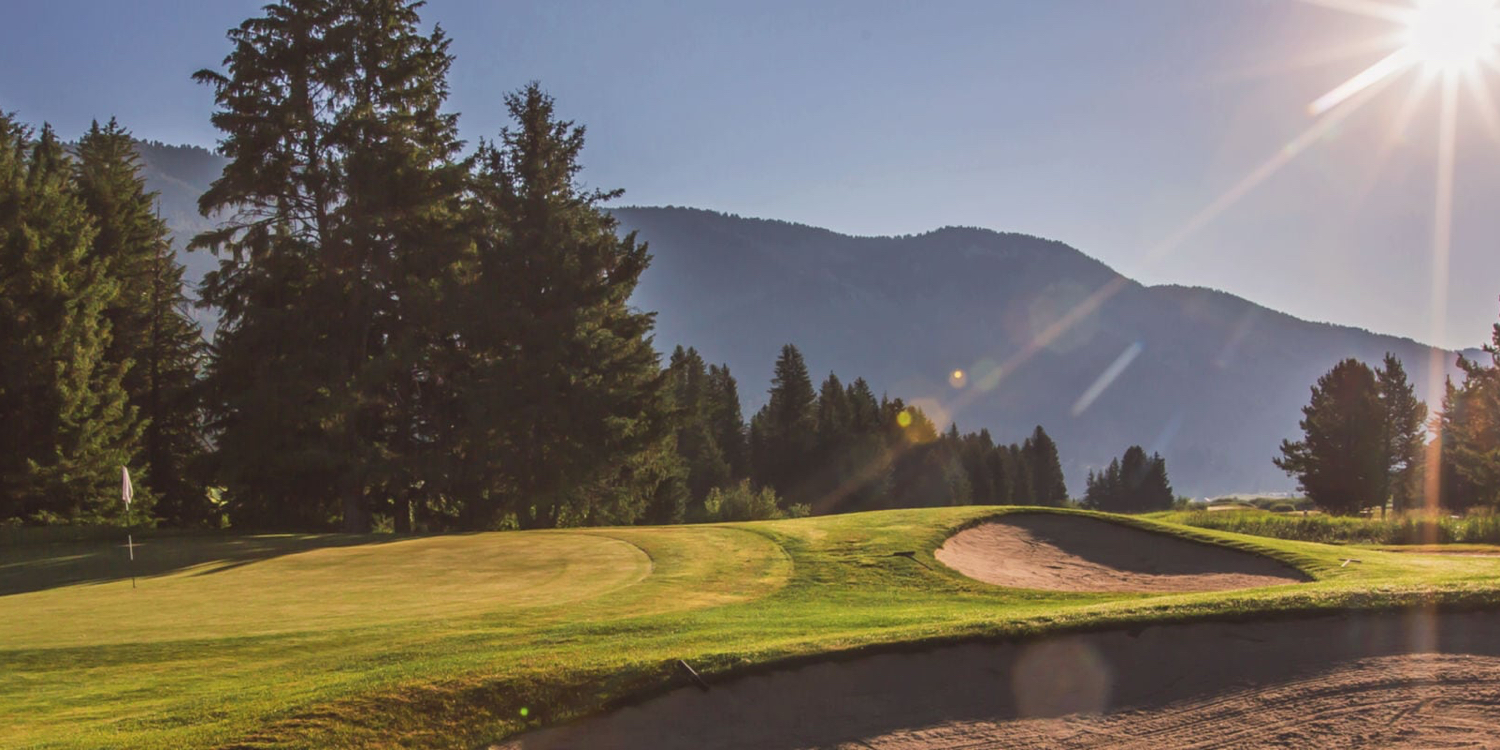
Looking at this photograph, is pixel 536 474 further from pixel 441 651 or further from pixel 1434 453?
pixel 1434 453

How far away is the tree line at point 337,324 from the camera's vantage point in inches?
1229

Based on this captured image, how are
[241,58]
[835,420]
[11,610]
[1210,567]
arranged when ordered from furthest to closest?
[835,420]
[241,58]
[1210,567]
[11,610]

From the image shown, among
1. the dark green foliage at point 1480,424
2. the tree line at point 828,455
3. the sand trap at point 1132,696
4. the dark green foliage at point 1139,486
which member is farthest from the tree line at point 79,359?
the dark green foliage at point 1139,486

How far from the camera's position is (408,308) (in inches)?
1286

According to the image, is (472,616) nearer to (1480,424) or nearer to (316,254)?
(316,254)

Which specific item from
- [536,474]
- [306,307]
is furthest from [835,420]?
[306,307]

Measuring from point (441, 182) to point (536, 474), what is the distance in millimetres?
Result: 11638

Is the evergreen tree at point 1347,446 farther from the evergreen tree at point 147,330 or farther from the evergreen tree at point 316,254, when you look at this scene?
the evergreen tree at point 147,330

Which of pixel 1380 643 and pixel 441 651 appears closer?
pixel 1380 643

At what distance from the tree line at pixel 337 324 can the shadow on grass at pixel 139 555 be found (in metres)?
8.90

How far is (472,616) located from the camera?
1255 cm

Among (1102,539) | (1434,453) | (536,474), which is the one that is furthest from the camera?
(1434,453)

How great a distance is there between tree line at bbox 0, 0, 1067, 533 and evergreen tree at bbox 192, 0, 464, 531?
0.08m

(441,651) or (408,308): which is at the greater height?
(408,308)
